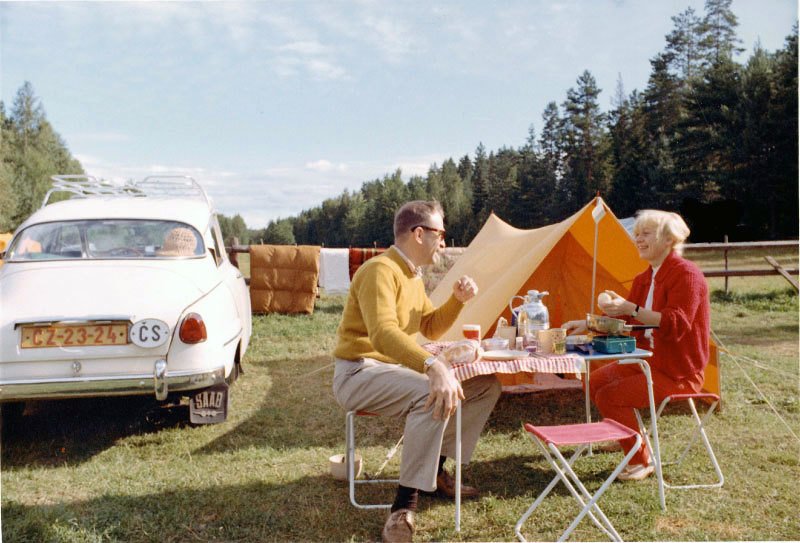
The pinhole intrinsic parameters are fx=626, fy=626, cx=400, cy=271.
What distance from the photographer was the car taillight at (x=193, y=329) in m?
4.00

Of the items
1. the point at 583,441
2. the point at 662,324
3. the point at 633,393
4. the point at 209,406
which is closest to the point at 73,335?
the point at 209,406

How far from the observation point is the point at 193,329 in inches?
158

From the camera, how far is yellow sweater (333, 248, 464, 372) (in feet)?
9.27

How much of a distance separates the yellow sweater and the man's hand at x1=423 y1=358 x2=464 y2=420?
3.1 inches

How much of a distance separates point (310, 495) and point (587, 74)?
45413mm

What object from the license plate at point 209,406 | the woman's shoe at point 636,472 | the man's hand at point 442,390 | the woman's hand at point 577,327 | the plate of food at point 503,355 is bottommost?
the woman's shoe at point 636,472

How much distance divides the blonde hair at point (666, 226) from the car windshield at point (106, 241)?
3290 mm

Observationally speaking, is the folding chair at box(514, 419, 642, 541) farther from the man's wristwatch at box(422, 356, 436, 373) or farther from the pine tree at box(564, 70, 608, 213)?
the pine tree at box(564, 70, 608, 213)

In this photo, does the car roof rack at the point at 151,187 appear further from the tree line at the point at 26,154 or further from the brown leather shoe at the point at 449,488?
the tree line at the point at 26,154

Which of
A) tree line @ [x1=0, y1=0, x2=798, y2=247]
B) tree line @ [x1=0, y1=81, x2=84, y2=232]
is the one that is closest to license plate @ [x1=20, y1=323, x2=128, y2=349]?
tree line @ [x1=0, y1=0, x2=798, y2=247]

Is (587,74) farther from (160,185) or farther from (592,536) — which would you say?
(592,536)

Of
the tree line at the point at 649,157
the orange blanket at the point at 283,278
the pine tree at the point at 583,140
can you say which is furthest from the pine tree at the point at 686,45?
the orange blanket at the point at 283,278

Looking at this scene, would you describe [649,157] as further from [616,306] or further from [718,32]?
[616,306]

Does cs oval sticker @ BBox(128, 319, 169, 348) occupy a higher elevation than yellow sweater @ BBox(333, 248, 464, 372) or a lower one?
lower
